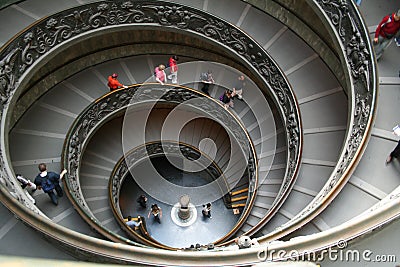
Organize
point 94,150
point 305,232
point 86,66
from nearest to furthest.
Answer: point 305,232
point 86,66
point 94,150

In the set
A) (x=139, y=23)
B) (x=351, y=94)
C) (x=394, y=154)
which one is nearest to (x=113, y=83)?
(x=139, y=23)

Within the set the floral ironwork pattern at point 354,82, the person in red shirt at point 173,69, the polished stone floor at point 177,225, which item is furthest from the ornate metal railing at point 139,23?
the polished stone floor at point 177,225

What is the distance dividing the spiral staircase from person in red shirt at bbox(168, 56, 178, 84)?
17.0 inches

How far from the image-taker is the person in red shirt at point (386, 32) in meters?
6.88

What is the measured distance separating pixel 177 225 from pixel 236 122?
16.5ft

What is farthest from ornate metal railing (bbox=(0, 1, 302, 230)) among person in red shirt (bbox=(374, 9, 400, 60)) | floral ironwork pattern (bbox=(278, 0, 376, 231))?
person in red shirt (bbox=(374, 9, 400, 60))

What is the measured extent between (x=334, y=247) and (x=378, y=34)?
5.09 metres

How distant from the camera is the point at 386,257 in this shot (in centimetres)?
394

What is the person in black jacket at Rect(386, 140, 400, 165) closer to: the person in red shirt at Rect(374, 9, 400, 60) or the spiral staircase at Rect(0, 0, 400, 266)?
the spiral staircase at Rect(0, 0, 400, 266)

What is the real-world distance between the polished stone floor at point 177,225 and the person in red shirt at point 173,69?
190 inches

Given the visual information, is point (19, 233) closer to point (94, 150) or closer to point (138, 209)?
point (94, 150)

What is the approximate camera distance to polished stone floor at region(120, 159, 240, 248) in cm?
1342

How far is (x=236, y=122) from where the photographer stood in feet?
36.4

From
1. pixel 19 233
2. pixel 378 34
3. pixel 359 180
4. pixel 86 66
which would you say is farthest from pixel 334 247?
pixel 86 66
